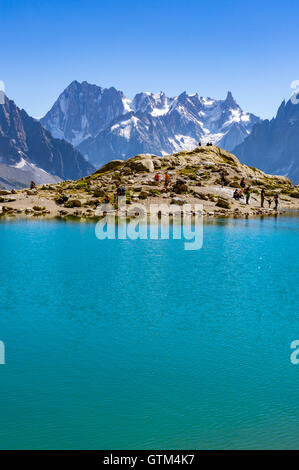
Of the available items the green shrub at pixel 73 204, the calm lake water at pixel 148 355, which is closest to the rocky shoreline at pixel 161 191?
the green shrub at pixel 73 204

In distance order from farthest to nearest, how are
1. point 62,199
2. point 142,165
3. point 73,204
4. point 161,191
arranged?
1. point 142,165
2. point 161,191
3. point 62,199
4. point 73,204

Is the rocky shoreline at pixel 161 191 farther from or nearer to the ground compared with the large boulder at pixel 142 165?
nearer to the ground

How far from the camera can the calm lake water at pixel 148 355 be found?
663 inches

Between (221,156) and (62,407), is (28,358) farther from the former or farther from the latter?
(221,156)

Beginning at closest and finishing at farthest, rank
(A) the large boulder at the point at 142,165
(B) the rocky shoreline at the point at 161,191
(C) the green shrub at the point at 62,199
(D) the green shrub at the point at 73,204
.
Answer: (B) the rocky shoreline at the point at 161,191 < (D) the green shrub at the point at 73,204 < (C) the green shrub at the point at 62,199 < (A) the large boulder at the point at 142,165

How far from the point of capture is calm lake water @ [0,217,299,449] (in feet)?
55.3

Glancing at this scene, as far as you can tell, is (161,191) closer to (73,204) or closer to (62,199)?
(73,204)

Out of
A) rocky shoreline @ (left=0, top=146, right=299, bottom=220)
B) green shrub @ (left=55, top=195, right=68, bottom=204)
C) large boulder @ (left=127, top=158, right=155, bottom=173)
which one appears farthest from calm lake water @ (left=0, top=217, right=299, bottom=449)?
large boulder @ (left=127, top=158, right=155, bottom=173)

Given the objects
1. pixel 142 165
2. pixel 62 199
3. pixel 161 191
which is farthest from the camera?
pixel 142 165

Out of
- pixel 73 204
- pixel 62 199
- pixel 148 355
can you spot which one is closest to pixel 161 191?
pixel 73 204

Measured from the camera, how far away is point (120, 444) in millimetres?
16031

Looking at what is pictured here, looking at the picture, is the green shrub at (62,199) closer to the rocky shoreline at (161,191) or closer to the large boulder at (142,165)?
the rocky shoreline at (161,191)

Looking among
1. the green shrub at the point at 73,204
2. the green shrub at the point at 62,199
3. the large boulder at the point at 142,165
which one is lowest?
the green shrub at the point at 73,204

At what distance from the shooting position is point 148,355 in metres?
23.2
